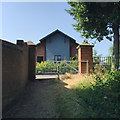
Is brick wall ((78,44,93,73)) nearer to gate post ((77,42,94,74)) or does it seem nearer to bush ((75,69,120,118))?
gate post ((77,42,94,74))

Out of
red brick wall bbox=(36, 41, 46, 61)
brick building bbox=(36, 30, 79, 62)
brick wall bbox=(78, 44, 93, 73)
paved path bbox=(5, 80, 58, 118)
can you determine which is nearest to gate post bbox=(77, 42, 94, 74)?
brick wall bbox=(78, 44, 93, 73)

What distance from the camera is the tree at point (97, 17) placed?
589 cm

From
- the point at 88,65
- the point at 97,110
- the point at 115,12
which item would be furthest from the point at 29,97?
the point at 115,12

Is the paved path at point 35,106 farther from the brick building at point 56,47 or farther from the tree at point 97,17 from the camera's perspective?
the brick building at point 56,47

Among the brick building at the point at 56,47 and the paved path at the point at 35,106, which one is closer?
the paved path at the point at 35,106

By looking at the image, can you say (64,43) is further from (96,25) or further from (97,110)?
(97,110)

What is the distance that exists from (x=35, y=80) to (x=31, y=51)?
209cm

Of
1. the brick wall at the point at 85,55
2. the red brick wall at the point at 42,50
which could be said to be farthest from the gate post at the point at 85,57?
the red brick wall at the point at 42,50

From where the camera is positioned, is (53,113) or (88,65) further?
(88,65)

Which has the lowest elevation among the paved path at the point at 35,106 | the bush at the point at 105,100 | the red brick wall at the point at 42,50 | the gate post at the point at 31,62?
the paved path at the point at 35,106

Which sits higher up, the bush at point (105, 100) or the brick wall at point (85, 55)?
the brick wall at point (85, 55)

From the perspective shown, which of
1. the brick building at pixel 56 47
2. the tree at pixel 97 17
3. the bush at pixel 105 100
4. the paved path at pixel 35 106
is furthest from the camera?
the brick building at pixel 56 47

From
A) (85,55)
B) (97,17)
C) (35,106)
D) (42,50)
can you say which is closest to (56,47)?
(42,50)

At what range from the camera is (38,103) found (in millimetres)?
4125
